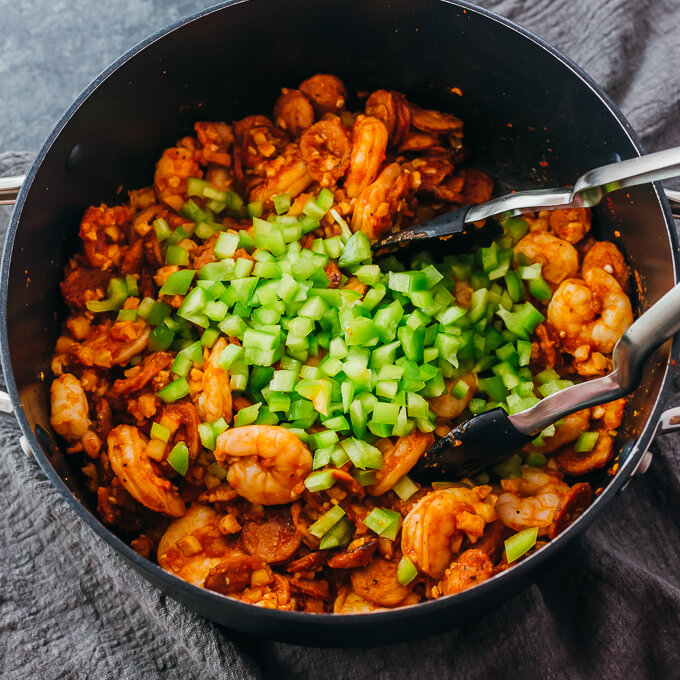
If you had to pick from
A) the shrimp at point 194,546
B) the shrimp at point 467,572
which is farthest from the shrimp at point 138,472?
the shrimp at point 467,572

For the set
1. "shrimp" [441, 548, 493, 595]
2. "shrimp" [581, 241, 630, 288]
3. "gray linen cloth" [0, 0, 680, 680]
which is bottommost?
"gray linen cloth" [0, 0, 680, 680]

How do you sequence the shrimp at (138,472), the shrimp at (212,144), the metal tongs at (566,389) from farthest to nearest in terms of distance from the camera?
the shrimp at (212,144), the shrimp at (138,472), the metal tongs at (566,389)

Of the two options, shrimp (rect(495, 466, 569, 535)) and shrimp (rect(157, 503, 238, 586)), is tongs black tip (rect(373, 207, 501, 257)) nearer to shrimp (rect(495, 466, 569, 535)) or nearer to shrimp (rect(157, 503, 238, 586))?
shrimp (rect(495, 466, 569, 535))

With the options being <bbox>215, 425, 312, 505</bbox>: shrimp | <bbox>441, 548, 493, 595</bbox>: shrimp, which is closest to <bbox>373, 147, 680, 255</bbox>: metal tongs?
<bbox>215, 425, 312, 505</bbox>: shrimp

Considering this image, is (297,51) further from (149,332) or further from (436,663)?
(436,663)

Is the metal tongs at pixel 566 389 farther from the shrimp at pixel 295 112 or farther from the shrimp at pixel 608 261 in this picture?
the shrimp at pixel 295 112

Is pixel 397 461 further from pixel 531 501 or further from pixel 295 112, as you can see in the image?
pixel 295 112
